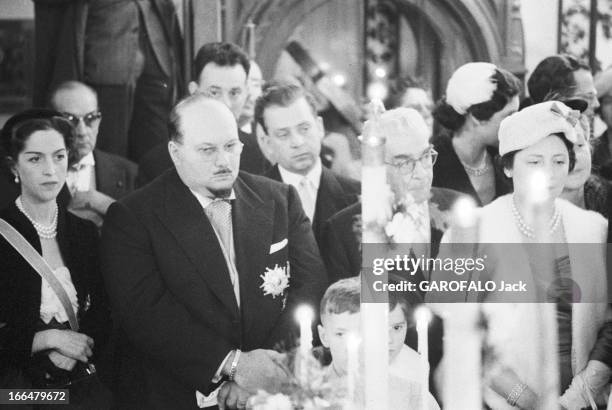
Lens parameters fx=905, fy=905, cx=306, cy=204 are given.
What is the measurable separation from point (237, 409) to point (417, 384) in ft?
1.29

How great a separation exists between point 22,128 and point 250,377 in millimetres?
750

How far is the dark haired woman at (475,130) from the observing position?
2113 mm

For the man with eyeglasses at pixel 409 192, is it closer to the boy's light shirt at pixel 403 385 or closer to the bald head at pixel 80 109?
the boy's light shirt at pixel 403 385

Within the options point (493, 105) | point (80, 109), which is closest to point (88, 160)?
point (80, 109)

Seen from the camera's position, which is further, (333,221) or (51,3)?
(51,3)

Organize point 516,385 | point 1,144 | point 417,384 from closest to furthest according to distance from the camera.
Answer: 1. point 417,384
2. point 516,385
3. point 1,144

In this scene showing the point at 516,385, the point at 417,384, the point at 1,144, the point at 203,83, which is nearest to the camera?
the point at 417,384

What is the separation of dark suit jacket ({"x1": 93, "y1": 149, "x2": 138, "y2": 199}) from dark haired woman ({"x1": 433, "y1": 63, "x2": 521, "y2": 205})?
78 centimetres

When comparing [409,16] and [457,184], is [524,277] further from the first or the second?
[409,16]

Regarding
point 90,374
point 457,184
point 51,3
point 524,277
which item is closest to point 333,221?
point 457,184

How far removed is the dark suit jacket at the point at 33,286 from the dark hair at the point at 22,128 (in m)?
0.13

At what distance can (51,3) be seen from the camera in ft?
7.55

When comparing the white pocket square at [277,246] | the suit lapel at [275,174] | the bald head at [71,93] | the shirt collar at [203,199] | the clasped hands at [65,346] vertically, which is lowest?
the clasped hands at [65,346]

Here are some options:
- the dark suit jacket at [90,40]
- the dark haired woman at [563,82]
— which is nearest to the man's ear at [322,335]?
the dark haired woman at [563,82]
